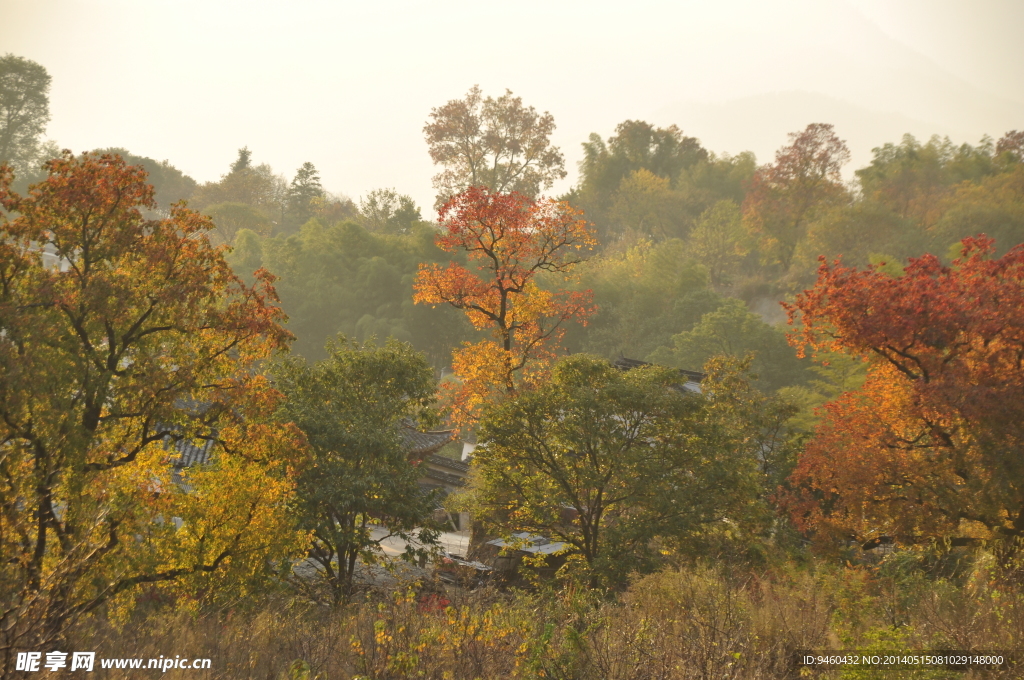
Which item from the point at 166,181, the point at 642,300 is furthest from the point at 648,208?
the point at 166,181

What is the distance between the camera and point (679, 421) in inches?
592

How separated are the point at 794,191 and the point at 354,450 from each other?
46.6m

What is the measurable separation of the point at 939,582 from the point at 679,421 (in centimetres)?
620

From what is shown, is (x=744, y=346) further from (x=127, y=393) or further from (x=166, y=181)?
(x=166, y=181)

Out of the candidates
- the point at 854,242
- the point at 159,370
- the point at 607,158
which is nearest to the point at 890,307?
the point at 159,370

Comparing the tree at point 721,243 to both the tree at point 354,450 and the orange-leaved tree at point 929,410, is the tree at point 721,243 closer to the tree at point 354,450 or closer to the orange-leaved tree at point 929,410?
the orange-leaved tree at point 929,410

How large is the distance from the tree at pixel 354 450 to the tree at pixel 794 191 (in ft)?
139

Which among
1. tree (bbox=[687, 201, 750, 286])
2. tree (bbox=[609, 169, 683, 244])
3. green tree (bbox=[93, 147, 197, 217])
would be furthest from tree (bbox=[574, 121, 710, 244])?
green tree (bbox=[93, 147, 197, 217])

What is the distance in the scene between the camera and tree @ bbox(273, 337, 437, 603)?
13430 millimetres

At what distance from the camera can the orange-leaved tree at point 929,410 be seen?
12.3m

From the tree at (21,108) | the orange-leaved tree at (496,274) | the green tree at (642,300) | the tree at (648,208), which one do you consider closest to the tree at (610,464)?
the orange-leaved tree at (496,274)

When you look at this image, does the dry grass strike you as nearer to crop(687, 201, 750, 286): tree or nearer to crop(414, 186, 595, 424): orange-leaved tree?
crop(414, 186, 595, 424): orange-leaved tree

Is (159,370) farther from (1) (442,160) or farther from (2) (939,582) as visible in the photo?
(1) (442,160)

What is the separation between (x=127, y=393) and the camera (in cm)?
1040
